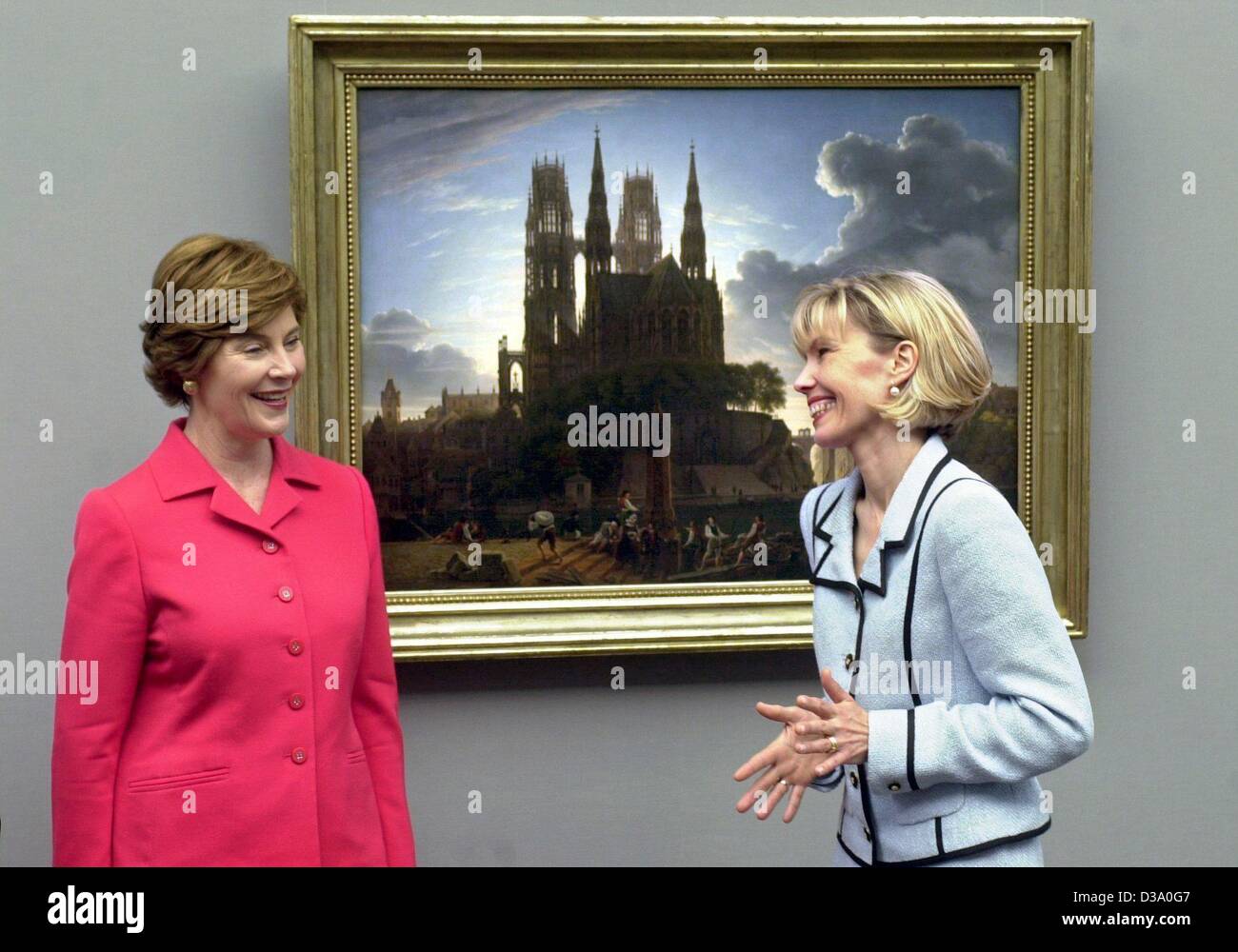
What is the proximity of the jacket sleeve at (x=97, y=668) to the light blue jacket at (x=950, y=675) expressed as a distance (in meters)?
1.54

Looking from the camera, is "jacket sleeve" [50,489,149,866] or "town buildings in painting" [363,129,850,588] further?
"town buildings in painting" [363,129,850,588]

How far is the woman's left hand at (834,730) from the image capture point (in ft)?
7.80

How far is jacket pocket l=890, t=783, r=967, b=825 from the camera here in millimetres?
2391

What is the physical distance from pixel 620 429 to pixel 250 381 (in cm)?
162

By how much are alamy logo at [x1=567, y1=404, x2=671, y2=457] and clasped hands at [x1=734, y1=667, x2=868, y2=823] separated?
A: 6.42 ft

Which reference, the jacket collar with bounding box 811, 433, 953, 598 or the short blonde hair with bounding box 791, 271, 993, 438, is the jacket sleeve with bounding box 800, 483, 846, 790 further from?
the short blonde hair with bounding box 791, 271, 993, 438

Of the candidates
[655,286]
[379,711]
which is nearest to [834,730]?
[379,711]

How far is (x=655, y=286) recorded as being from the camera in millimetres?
4277

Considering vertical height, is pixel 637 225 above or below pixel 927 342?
above
